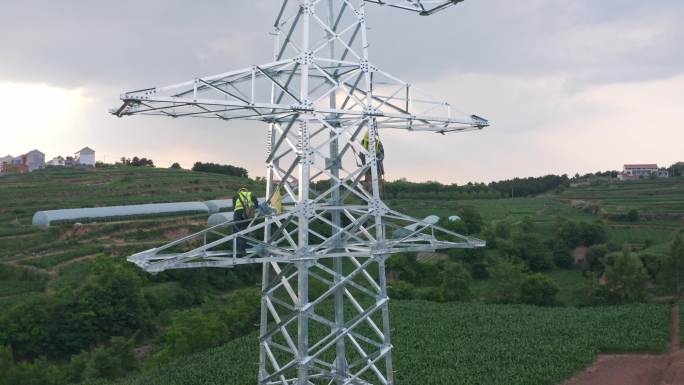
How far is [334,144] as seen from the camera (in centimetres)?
1196

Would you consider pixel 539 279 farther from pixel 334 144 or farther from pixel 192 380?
pixel 334 144

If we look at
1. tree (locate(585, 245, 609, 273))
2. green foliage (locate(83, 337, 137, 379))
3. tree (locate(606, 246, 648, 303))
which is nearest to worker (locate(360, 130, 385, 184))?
green foliage (locate(83, 337, 137, 379))

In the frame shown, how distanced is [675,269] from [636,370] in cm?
1757

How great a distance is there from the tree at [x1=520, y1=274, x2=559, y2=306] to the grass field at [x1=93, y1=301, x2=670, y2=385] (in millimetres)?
4370

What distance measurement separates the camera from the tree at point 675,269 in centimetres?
4150

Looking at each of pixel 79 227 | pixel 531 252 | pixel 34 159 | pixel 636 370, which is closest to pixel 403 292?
pixel 531 252

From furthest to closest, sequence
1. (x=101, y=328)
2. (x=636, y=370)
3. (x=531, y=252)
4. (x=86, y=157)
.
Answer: (x=86, y=157) < (x=531, y=252) < (x=101, y=328) < (x=636, y=370)

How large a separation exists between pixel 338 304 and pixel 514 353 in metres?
19.0

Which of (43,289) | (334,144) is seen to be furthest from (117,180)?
(334,144)

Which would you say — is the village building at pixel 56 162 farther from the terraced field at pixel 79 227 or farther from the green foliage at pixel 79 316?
the green foliage at pixel 79 316

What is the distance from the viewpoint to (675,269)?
42062mm

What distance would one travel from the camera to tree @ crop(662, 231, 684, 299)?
41500 millimetres

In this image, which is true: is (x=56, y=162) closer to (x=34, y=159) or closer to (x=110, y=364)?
(x=34, y=159)

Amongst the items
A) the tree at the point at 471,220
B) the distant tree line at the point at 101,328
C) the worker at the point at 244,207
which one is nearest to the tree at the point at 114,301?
the distant tree line at the point at 101,328
